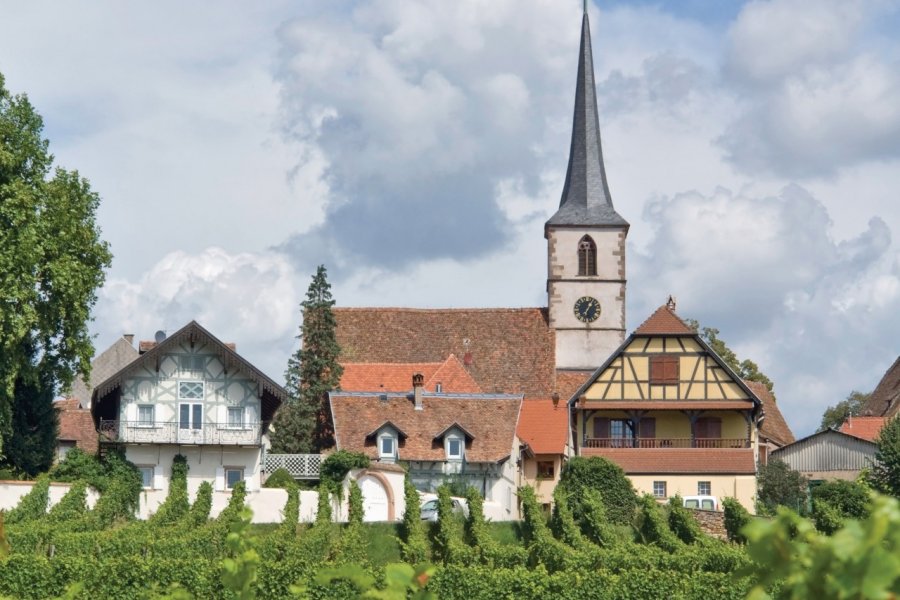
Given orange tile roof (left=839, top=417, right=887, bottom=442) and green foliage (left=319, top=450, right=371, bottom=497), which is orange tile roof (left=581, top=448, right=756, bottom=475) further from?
green foliage (left=319, top=450, right=371, bottom=497)

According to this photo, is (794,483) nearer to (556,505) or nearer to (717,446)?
(717,446)

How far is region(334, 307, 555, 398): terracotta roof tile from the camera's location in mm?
64188

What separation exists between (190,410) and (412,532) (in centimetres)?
1145

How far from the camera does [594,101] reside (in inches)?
2783

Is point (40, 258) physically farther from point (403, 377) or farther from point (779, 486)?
point (779, 486)

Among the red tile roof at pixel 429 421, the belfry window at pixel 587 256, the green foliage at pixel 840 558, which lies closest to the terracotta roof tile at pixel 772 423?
the belfry window at pixel 587 256

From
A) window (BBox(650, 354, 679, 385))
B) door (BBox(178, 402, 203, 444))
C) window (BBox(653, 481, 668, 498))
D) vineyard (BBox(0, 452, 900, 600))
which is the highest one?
window (BBox(650, 354, 679, 385))

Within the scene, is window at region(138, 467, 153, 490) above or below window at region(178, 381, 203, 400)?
below

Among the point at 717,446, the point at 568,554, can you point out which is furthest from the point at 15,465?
the point at 717,446

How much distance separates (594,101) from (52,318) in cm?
3577

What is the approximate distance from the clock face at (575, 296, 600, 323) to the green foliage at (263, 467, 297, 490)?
22107mm

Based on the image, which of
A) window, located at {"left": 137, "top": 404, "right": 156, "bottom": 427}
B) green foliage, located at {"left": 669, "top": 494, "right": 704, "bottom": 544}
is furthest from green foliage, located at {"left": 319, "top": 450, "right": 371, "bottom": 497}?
green foliage, located at {"left": 669, "top": 494, "right": 704, "bottom": 544}

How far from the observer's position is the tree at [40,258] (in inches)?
1594

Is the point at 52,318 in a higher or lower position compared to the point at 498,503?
higher
